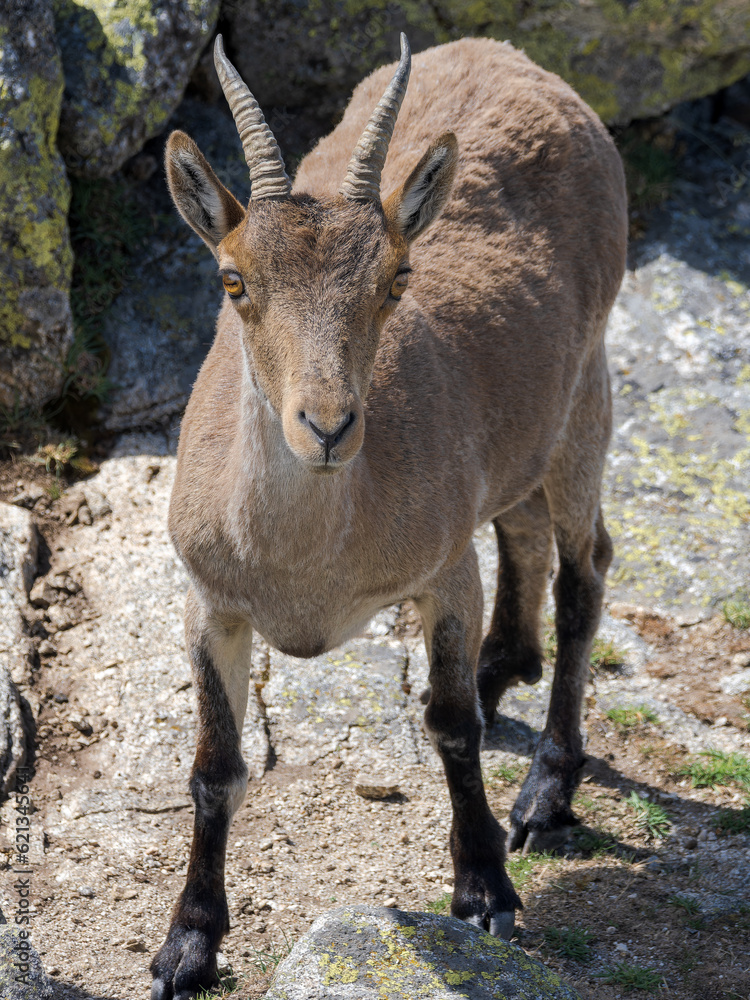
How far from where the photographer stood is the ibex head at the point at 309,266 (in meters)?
3.60

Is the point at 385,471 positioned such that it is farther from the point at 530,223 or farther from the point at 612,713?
the point at 612,713

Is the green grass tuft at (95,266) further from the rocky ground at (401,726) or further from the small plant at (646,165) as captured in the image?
the small plant at (646,165)

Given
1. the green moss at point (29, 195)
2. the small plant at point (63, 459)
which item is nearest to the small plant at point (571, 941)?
the small plant at point (63, 459)

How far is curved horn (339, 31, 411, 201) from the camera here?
4008mm

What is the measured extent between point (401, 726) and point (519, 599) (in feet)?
3.79

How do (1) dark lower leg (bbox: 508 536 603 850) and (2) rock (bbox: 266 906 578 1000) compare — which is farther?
(1) dark lower leg (bbox: 508 536 603 850)

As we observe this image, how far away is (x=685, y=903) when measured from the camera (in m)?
5.26

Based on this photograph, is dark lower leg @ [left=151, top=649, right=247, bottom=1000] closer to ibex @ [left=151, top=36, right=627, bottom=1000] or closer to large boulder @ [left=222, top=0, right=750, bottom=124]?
ibex @ [left=151, top=36, right=627, bottom=1000]

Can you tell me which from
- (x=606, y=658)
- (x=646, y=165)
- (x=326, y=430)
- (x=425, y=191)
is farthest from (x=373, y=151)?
(x=646, y=165)

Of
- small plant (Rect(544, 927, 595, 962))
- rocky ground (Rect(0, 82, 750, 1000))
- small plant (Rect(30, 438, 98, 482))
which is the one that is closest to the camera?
small plant (Rect(544, 927, 595, 962))

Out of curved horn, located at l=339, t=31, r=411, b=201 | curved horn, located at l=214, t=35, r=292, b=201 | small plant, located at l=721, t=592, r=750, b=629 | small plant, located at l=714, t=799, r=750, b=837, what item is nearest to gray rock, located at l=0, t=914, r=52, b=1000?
curved horn, located at l=214, t=35, r=292, b=201

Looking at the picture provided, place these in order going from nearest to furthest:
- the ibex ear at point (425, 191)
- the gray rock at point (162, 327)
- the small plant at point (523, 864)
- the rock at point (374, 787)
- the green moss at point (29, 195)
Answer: the ibex ear at point (425, 191) → the small plant at point (523, 864) → the rock at point (374, 787) → the green moss at point (29, 195) → the gray rock at point (162, 327)

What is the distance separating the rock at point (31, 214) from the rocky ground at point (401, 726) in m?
0.63

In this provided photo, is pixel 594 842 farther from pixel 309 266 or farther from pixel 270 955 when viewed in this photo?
pixel 309 266
